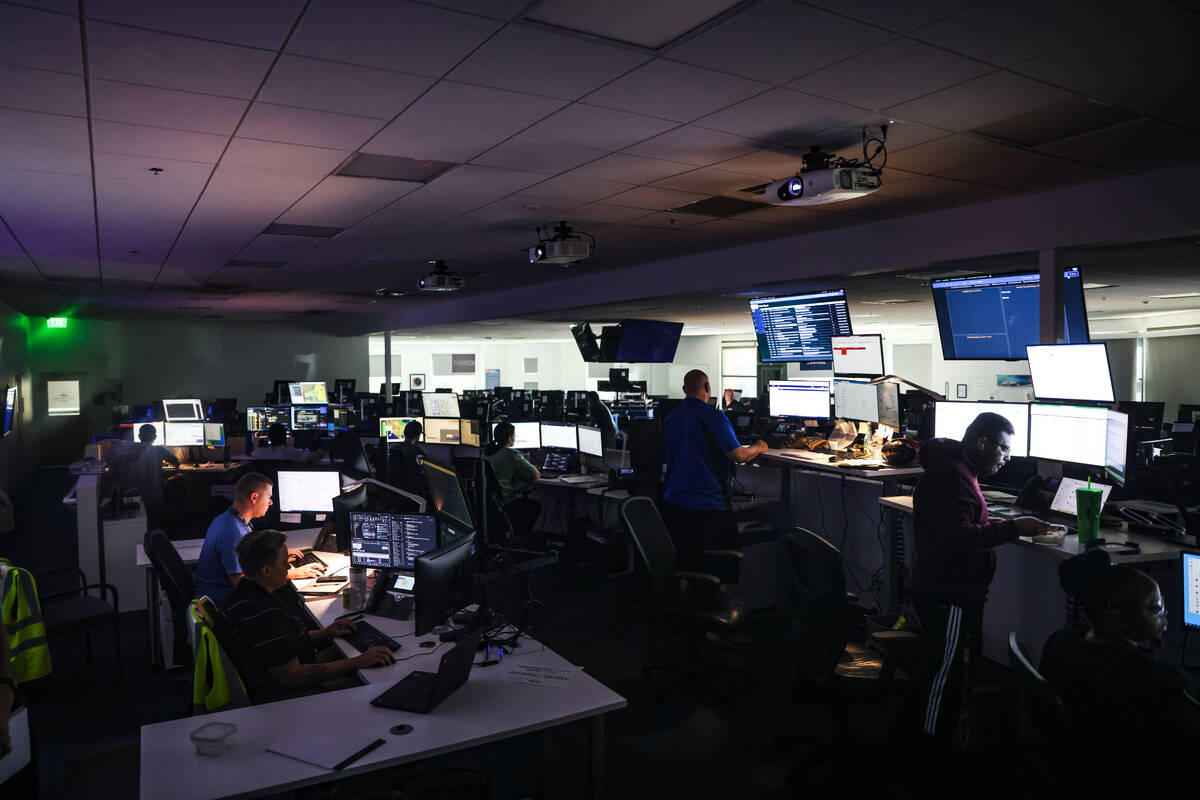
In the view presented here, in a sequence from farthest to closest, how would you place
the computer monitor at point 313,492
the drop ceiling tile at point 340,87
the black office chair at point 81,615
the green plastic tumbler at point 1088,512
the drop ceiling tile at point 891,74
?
the computer monitor at point 313,492, the black office chair at point 81,615, the green plastic tumbler at point 1088,512, the drop ceiling tile at point 340,87, the drop ceiling tile at point 891,74

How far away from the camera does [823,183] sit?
3.40m

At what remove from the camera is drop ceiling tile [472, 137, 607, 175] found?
11.9 feet

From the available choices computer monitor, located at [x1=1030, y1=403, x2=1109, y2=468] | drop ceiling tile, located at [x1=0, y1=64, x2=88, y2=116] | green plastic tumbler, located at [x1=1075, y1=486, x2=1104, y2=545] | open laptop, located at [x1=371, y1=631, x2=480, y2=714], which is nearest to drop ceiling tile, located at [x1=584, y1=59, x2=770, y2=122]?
drop ceiling tile, located at [x1=0, y1=64, x2=88, y2=116]

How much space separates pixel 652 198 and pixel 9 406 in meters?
8.94

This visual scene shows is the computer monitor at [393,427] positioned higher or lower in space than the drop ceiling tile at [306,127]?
lower

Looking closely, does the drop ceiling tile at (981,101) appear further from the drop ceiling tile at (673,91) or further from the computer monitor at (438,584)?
the computer monitor at (438,584)

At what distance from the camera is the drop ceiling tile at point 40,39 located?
2.21 metres

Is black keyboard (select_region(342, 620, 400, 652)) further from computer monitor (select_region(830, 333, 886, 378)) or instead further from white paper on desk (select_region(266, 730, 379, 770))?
computer monitor (select_region(830, 333, 886, 378))

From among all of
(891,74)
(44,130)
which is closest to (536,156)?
(891,74)

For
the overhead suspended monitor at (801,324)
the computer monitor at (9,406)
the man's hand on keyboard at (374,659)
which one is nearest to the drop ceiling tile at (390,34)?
the man's hand on keyboard at (374,659)

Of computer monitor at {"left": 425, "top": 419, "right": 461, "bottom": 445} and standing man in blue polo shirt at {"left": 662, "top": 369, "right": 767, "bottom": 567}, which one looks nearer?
standing man in blue polo shirt at {"left": 662, "top": 369, "right": 767, "bottom": 567}

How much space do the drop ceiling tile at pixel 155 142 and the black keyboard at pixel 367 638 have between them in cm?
225

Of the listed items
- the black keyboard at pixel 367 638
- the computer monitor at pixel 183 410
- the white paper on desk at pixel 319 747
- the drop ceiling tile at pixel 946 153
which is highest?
the drop ceiling tile at pixel 946 153

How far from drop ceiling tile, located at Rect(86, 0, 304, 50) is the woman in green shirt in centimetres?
421
